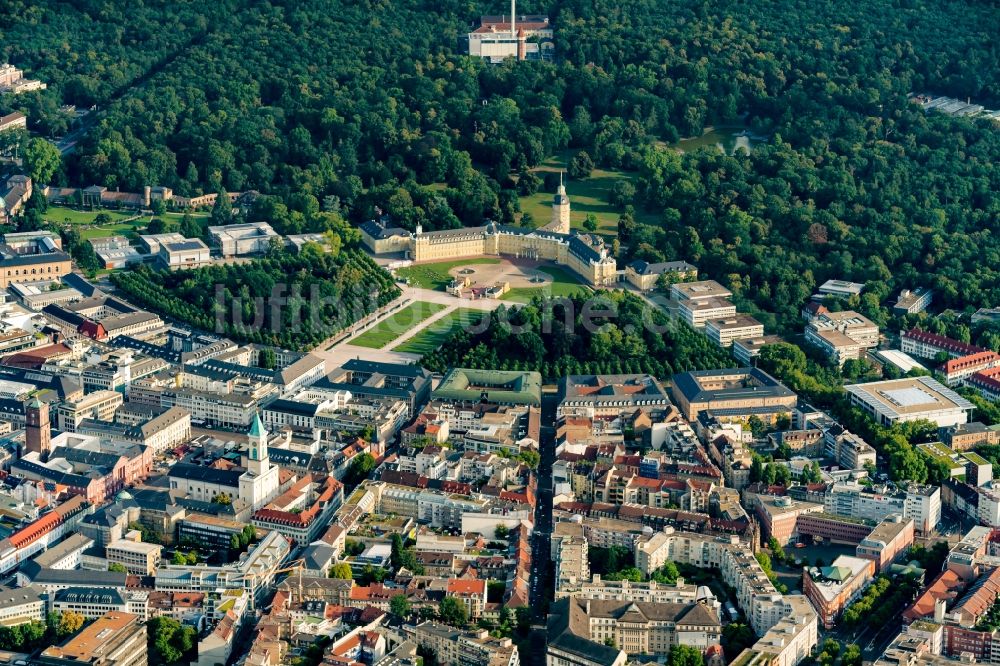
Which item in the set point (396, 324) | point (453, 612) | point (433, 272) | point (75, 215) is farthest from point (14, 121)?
point (453, 612)

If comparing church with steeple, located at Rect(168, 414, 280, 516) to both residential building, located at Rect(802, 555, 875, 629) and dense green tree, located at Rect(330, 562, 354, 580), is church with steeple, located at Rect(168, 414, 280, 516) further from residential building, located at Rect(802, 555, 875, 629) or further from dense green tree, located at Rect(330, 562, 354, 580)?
residential building, located at Rect(802, 555, 875, 629)

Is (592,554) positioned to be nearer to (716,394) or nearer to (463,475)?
(463,475)

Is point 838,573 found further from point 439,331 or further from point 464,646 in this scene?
point 439,331

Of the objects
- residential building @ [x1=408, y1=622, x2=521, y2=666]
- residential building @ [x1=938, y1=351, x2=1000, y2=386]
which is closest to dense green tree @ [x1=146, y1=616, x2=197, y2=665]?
residential building @ [x1=408, y1=622, x2=521, y2=666]

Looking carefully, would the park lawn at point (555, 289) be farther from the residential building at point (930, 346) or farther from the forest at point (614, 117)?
the residential building at point (930, 346)

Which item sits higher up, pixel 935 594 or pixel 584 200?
pixel 584 200

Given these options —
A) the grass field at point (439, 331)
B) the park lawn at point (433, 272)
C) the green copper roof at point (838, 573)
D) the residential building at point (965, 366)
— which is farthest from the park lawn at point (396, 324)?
the green copper roof at point (838, 573)
